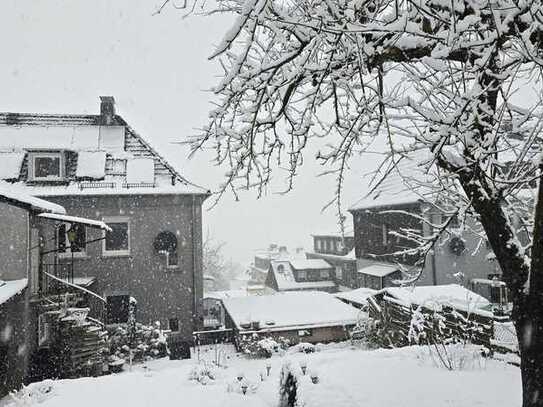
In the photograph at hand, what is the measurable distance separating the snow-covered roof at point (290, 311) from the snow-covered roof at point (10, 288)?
8431mm

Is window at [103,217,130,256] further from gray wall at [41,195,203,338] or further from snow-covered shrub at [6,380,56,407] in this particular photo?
snow-covered shrub at [6,380,56,407]

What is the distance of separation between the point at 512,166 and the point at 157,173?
16539 mm

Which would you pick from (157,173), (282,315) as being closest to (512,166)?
(282,315)

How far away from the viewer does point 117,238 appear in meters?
17.8

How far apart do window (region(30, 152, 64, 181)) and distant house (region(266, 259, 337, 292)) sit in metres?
25.8

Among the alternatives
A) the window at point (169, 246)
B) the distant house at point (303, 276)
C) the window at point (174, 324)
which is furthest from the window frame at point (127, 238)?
the distant house at point (303, 276)

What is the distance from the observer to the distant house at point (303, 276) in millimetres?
39525

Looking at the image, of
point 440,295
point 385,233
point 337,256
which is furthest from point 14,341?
point 337,256

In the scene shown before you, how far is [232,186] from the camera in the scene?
4.60 meters

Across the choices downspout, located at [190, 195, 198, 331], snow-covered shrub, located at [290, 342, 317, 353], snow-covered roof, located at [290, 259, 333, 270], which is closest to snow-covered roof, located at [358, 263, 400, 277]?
snow-covered shrub, located at [290, 342, 317, 353]

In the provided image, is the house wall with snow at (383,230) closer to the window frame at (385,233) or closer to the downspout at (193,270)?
the window frame at (385,233)

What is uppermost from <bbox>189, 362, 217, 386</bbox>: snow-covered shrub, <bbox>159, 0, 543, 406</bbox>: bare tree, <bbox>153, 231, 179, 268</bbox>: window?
<bbox>159, 0, 543, 406</bbox>: bare tree

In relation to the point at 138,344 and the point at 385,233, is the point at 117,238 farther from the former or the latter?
the point at 385,233

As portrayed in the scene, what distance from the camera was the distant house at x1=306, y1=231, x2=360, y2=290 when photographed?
37.1m
